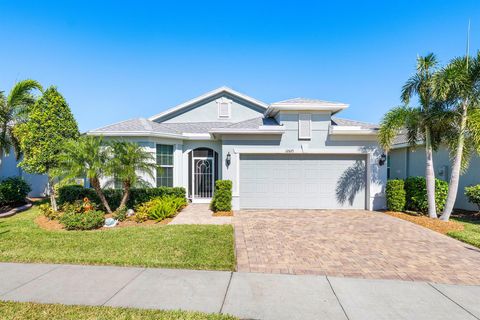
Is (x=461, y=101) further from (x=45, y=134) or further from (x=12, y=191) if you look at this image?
(x=12, y=191)

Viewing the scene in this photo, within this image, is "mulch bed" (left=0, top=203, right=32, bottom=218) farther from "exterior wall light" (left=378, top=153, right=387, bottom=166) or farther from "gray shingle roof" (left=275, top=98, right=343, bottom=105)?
"exterior wall light" (left=378, top=153, right=387, bottom=166)

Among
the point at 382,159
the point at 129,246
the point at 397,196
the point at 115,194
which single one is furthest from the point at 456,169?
the point at 115,194

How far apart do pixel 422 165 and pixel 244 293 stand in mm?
14250

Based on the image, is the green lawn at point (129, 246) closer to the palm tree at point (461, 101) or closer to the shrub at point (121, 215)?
the shrub at point (121, 215)

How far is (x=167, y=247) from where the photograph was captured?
630cm

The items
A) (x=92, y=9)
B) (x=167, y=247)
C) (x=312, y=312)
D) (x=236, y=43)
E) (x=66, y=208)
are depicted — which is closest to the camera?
(x=312, y=312)

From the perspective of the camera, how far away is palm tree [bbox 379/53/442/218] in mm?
9539

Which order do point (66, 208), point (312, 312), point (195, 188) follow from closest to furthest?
point (312, 312)
point (66, 208)
point (195, 188)

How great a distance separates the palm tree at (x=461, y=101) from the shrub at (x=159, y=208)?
35.0ft

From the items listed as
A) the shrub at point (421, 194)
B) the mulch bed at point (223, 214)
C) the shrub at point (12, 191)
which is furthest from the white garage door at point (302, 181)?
the shrub at point (12, 191)

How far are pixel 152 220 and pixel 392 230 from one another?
851 centimetres

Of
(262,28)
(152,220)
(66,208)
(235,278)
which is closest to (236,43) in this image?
(262,28)

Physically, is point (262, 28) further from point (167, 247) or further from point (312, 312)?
point (312, 312)

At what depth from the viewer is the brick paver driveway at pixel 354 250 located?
511 cm
